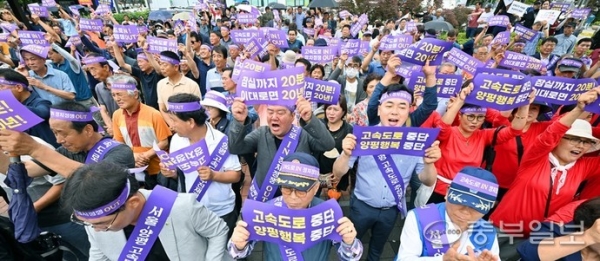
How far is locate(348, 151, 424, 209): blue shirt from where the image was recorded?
3170 millimetres

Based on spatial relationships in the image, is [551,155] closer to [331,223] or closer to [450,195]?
[450,195]

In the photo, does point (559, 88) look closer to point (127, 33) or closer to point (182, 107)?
point (182, 107)

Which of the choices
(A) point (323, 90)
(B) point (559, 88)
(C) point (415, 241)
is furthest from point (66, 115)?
(B) point (559, 88)

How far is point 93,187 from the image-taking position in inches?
71.1

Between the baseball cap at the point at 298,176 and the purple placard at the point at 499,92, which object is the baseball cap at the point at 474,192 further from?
the purple placard at the point at 499,92

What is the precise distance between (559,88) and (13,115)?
17.3 feet

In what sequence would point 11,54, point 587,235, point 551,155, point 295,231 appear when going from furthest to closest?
point 11,54, point 551,155, point 295,231, point 587,235

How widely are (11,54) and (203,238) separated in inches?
413

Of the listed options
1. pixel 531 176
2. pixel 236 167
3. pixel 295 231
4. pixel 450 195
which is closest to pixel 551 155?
pixel 531 176

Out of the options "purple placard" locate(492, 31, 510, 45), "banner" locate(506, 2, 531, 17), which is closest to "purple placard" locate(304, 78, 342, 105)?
"purple placard" locate(492, 31, 510, 45)

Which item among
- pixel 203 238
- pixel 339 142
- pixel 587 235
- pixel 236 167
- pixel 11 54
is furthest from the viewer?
pixel 11 54

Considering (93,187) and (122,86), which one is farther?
(122,86)

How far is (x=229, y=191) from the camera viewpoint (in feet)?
10.8

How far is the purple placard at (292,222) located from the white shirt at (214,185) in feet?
→ 3.51
